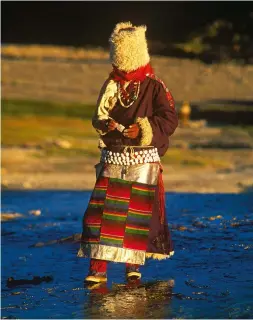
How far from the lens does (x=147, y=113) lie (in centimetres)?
729

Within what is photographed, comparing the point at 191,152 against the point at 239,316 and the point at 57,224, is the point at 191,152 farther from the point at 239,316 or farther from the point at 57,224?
the point at 239,316

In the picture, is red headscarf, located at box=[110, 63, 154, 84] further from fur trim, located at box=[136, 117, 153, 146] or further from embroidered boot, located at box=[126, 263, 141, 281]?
embroidered boot, located at box=[126, 263, 141, 281]

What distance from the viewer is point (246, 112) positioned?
23.6 meters

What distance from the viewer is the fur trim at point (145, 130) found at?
281 inches

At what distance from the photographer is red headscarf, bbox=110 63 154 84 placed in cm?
728

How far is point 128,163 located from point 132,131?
0.24 meters

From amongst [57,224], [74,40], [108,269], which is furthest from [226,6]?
[108,269]

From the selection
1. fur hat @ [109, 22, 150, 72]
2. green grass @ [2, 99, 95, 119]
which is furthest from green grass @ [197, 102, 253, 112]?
fur hat @ [109, 22, 150, 72]

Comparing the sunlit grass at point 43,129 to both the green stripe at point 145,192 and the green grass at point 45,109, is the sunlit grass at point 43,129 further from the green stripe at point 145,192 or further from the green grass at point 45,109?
the green stripe at point 145,192

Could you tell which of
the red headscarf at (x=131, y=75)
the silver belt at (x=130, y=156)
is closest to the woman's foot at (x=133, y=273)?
the silver belt at (x=130, y=156)

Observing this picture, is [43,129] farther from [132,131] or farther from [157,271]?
[132,131]

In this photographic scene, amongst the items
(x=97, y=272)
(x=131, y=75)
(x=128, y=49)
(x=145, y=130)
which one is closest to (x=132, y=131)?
(x=145, y=130)

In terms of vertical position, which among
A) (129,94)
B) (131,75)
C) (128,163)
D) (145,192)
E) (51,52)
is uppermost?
(51,52)

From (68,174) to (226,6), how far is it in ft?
54.4
